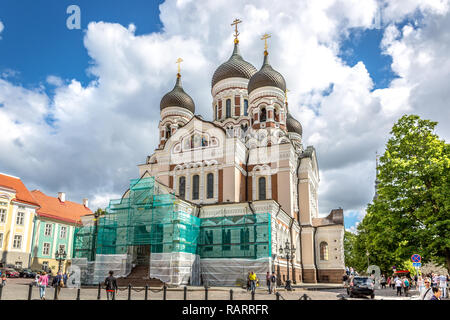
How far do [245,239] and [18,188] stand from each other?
90.4ft

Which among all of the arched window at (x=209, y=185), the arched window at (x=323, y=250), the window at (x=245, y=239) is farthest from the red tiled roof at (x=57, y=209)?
the arched window at (x=323, y=250)

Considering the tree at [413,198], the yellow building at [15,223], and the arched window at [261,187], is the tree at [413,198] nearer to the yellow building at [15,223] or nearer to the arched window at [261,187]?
the arched window at [261,187]

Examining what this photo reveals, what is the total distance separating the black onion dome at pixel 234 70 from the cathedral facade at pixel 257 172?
0.43m

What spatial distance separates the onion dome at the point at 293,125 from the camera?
52125 mm

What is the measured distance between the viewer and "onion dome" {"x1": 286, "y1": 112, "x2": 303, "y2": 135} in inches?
2052

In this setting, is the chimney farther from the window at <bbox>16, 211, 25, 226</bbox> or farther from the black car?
the black car

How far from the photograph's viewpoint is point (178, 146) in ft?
119

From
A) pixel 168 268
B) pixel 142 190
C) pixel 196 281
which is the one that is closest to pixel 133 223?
pixel 142 190

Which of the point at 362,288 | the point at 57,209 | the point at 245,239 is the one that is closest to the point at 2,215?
the point at 57,209

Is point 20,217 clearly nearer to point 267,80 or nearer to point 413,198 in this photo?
point 267,80

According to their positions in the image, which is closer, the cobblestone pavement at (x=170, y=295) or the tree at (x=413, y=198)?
the cobblestone pavement at (x=170, y=295)

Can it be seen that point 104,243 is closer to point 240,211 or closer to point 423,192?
point 240,211

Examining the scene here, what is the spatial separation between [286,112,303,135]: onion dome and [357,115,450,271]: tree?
94.2 ft

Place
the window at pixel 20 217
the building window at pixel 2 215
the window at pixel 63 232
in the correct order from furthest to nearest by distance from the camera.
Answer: the window at pixel 63 232, the window at pixel 20 217, the building window at pixel 2 215
